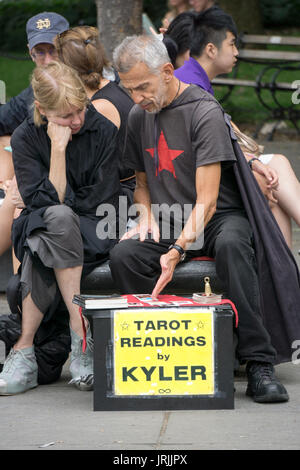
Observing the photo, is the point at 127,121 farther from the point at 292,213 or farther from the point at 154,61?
the point at 292,213

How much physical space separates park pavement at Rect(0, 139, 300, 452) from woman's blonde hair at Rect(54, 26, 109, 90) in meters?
1.66

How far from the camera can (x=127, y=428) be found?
342 centimetres

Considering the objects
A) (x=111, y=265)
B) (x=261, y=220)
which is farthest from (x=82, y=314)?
(x=261, y=220)

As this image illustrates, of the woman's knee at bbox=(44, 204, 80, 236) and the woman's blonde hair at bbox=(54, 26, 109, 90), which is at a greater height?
the woman's blonde hair at bbox=(54, 26, 109, 90)

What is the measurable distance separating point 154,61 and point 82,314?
1.17m

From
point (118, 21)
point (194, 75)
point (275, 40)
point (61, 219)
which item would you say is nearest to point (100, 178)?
point (61, 219)

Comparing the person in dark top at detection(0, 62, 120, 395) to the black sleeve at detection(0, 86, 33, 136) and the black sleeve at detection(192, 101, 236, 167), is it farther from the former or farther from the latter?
the black sleeve at detection(0, 86, 33, 136)

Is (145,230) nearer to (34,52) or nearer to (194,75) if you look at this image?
(194,75)

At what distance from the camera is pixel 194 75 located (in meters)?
4.51

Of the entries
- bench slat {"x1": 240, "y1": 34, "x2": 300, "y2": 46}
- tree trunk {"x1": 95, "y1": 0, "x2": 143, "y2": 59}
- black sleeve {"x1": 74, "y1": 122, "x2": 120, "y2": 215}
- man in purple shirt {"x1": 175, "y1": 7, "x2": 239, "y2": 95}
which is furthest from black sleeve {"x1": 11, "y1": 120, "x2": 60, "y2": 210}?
bench slat {"x1": 240, "y1": 34, "x2": 300, "y2": 46}

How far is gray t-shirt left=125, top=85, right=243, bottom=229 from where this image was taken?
3947mm

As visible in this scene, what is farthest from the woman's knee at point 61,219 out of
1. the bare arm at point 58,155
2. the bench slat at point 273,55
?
the bench slat at point 273,55

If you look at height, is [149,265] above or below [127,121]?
below

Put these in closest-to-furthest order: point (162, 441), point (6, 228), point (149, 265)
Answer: point (162, 441) → point (149, 265) → point (6, 228)
